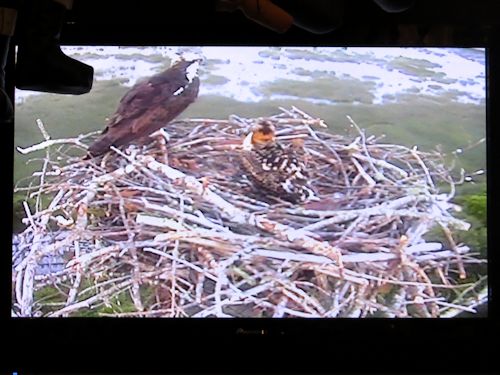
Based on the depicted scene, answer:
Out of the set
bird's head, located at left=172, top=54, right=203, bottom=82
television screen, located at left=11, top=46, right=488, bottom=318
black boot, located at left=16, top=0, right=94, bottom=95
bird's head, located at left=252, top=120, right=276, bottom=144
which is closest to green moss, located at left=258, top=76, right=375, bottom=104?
television screen, located at left=11, top=46, right=488, bottom=318

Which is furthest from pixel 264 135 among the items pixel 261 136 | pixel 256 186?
pixel 256 186

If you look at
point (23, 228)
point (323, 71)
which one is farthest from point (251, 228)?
point (23, 228)

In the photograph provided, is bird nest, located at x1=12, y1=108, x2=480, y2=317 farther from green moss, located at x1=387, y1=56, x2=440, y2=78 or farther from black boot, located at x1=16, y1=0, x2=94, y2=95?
black boot, located at x1=16, y1=0, x2=94, y2=95

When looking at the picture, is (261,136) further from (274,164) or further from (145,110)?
(145,110)
